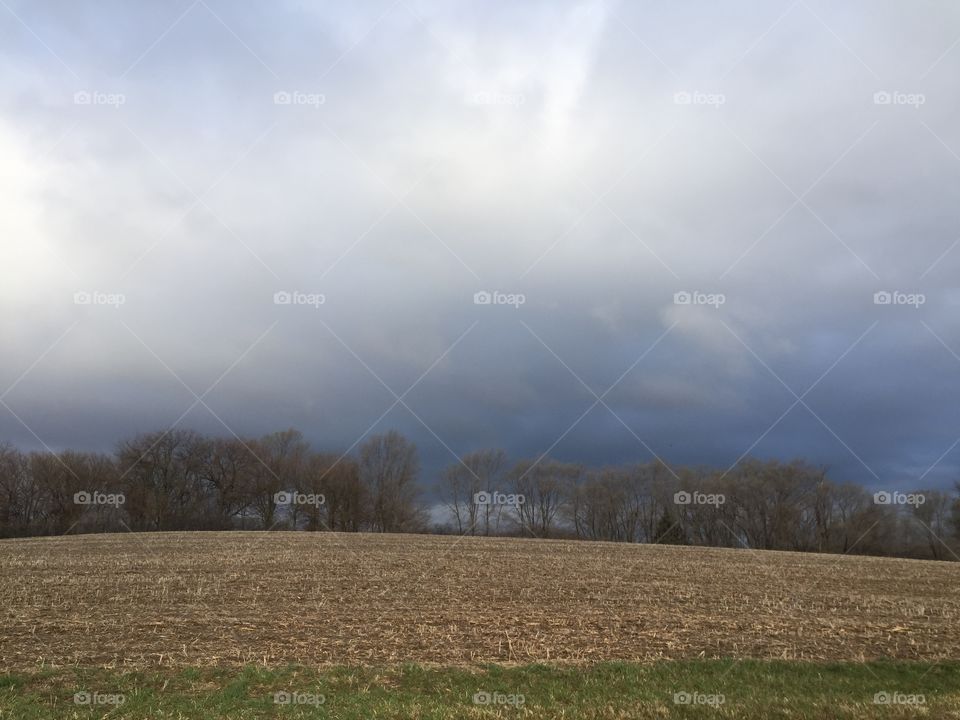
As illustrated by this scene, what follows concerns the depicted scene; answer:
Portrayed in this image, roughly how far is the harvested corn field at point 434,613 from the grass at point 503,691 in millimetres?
891

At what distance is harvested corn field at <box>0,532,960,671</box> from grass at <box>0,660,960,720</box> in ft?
2.92

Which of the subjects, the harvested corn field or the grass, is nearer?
the grass

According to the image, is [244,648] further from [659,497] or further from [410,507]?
[659,497]

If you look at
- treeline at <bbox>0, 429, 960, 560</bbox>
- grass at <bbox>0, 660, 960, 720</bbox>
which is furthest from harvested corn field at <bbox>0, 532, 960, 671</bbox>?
treeline at <bbox>0, 429, 960, 560</bbox>

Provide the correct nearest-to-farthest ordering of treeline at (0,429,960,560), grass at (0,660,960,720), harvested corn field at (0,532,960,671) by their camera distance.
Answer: grass at (0,660,960,720), harvested corn field at (0,532,960,671), treeline at (0,429,960,560)

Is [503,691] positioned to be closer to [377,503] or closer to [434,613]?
[434,613]

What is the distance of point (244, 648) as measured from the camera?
15352 mm

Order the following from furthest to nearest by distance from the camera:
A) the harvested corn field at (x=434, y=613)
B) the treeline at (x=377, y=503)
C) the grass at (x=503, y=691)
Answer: the treeline at (x=377, y=503), the harvested corn field at (x=434, y=613), the grass at (x=503, y=691)

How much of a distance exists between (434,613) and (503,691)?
25.1 feet

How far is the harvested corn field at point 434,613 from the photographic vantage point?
51.0 feet

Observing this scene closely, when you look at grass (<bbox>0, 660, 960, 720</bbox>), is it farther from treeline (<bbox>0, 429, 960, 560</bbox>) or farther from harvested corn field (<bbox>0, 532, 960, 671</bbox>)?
treeline (<bbox>0, 429, 960, 560</bbox>)

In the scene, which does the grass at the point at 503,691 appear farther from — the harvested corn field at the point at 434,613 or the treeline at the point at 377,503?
the treeline at the point at 377,503

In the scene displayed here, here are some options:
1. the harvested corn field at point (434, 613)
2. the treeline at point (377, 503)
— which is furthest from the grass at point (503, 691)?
the treeline at point (377, 503)

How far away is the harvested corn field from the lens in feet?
51.0
